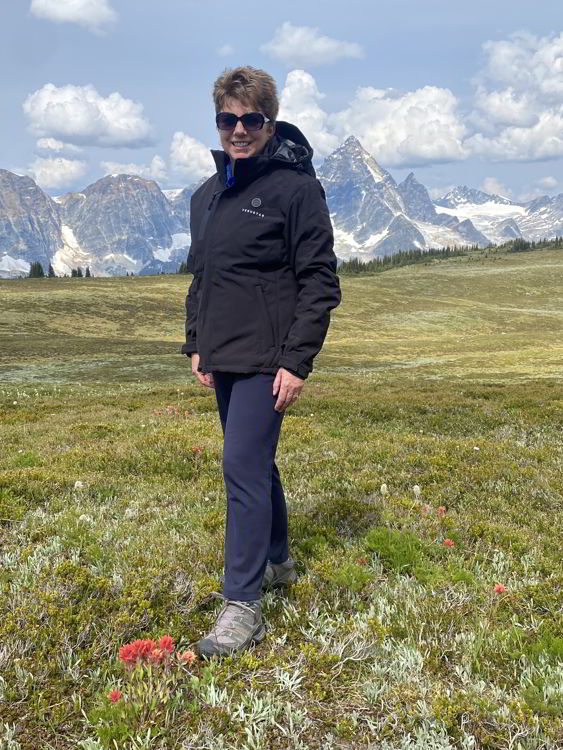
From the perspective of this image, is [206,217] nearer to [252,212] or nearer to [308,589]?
[252,212]

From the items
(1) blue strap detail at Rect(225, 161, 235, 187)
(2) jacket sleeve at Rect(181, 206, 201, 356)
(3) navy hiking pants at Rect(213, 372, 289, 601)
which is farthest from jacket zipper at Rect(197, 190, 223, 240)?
(3) navy hiking pants at Rect(213, 372, 289, 601)

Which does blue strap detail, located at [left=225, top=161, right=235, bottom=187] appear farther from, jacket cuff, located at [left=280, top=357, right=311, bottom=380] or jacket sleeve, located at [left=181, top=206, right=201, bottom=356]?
jacket cuff, located at [left=280, top=357, right=311, bottom=380]

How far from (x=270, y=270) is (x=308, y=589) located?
A: 10.4 ft

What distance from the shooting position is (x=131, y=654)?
416cm

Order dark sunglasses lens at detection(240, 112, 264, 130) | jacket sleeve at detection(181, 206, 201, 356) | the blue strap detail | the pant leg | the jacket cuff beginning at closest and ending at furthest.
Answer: the jacket cuff
dark sunglasses lens at detection(240, 112, 264, 130)
the blue strap detail
the pant leg
jacket sleeve at detection(181, 206, 201, 356)

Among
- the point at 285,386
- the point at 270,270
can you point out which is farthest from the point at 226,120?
the point at 285,386

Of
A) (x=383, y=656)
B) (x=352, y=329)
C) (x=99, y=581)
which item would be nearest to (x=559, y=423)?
(x=383, y=656)

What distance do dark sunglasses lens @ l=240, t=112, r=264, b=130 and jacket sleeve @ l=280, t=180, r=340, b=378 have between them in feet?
2.35

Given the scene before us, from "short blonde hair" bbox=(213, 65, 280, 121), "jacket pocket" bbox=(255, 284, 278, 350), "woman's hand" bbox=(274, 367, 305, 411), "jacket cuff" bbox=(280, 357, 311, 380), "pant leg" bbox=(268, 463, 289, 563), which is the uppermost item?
"short blonde hair" bbox=(213, 65, 280, 121)

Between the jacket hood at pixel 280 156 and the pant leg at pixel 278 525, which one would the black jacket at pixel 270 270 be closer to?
the jacket hood at pixel 280 156

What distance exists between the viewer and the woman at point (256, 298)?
4891 mm

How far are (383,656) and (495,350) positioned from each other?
216 feet

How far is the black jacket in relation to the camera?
4895mm

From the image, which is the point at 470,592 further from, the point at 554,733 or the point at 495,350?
the point at 495,350
